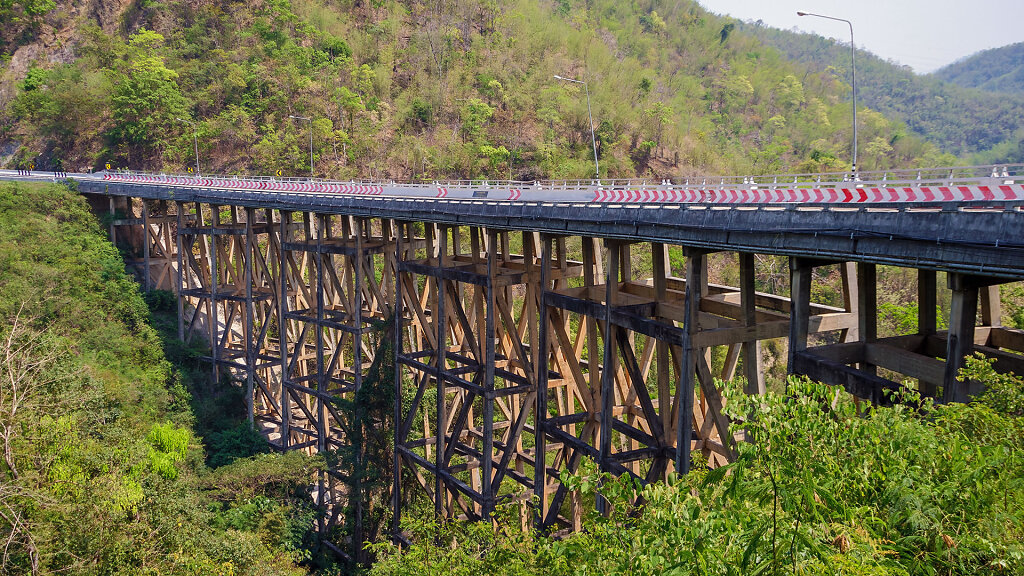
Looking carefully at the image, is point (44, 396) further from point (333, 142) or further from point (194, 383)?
point (333, 142)

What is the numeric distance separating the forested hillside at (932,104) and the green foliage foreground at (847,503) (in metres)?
109

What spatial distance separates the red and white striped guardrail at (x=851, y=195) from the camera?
10181 mm

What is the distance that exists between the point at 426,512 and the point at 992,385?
57.0 feet

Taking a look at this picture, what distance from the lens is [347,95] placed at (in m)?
55.5

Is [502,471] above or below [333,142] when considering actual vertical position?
below

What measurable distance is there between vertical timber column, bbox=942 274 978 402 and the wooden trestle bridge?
Answer: 0.07ft

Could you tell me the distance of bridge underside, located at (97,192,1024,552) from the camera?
36.7ft

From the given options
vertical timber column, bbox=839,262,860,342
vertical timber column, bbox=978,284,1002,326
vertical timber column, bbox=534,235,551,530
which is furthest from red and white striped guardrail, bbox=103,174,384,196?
vertical timber column, bbox=978,284,1002,326

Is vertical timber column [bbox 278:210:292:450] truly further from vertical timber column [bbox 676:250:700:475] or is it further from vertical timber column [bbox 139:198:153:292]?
vertical timber column [bbox 676:250:700:475]

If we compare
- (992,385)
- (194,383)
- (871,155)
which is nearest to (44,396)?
(194,383)

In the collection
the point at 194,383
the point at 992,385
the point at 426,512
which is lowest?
the point at 426,512

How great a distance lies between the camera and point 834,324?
12711 millimetres

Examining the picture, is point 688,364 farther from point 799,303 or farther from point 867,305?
point 867,305

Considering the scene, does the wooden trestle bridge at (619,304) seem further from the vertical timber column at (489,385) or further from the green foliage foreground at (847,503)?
the green foliage foreground at (847,503)
